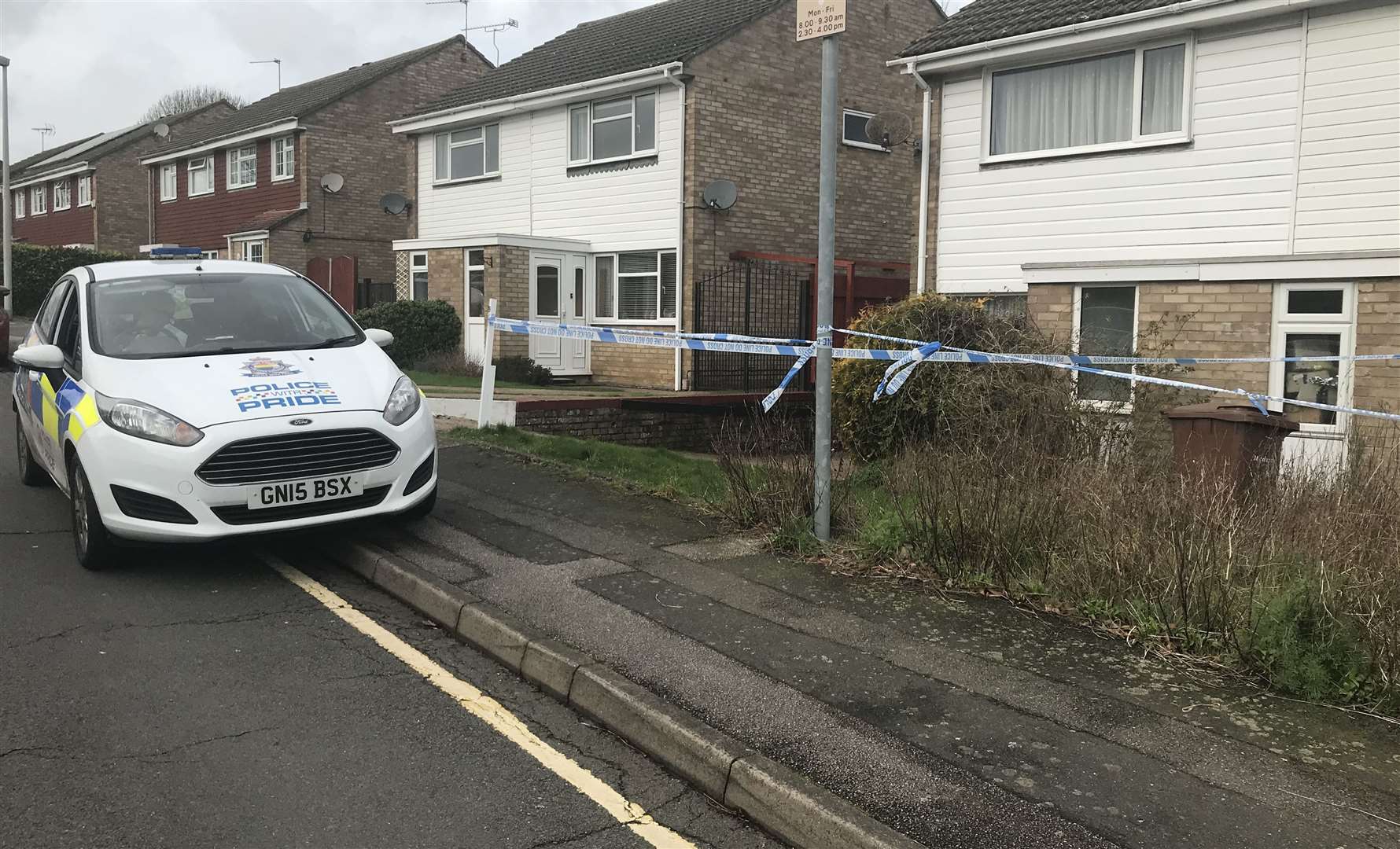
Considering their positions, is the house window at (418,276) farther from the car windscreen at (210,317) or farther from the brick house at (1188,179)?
the car windscreen at (210,317)

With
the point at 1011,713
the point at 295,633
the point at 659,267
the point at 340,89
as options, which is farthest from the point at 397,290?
the point at 1011,713

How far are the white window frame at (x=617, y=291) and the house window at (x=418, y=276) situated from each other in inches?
138

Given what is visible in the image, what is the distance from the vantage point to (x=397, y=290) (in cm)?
2334

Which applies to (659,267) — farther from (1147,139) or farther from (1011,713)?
(1011,713)

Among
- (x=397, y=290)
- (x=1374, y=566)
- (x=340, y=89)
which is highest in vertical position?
(x=340, y=89)

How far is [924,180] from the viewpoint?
49.3 ft

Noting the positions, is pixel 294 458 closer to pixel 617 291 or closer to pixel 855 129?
pixel 617 291

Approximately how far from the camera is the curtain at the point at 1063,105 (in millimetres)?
13445

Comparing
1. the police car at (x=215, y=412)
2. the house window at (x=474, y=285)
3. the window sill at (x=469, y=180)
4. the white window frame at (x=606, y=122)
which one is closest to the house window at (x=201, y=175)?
the window sill at (x=469, y=180)

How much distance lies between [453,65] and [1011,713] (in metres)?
32.3


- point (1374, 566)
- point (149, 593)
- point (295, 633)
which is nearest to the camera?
point (1374, 566)

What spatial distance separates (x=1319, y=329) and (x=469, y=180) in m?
16.9

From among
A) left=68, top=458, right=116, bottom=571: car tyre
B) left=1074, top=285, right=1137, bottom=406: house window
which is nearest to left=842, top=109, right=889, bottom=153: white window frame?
left=1074, top=285, right=1137, bottom=406: house window

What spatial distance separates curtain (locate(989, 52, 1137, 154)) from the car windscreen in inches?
368
